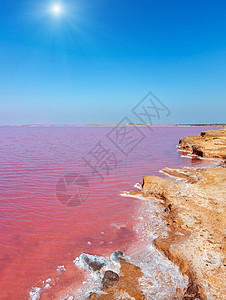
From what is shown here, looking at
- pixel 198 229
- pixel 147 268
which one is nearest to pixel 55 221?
pixel 147 268

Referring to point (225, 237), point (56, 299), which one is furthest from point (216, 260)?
point (56, 299)

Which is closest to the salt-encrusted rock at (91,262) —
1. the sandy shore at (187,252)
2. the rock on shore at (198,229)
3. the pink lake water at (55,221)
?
the sandy shore at (187,252)

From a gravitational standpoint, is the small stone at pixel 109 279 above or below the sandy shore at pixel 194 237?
below

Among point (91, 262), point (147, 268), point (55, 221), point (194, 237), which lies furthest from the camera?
point (55, 221)

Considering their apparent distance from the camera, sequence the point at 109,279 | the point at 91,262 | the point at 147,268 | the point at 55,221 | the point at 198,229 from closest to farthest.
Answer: the point at 109,279 → the point at 147,268 → the point at 91,262 → the point at 198,229 → the point at 55,221

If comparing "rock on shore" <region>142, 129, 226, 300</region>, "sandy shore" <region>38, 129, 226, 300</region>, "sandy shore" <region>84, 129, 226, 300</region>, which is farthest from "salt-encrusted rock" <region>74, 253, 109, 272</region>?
"rock on shore" <region>142, 129, 226, 300</region>

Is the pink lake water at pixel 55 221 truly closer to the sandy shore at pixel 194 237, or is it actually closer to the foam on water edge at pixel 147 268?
the foam on water edge at pixel 147 268

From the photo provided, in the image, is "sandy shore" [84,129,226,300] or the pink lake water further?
the pink lake water

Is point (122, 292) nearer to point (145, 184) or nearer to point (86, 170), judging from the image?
point (145, 184)

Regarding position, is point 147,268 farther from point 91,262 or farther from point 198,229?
point 198,229

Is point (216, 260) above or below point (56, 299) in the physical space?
above

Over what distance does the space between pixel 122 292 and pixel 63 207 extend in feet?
9.77

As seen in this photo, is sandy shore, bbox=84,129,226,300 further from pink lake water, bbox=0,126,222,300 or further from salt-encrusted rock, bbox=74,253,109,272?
pink lake water, bbox=0,126,222,300

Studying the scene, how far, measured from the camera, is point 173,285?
93.2 inches
